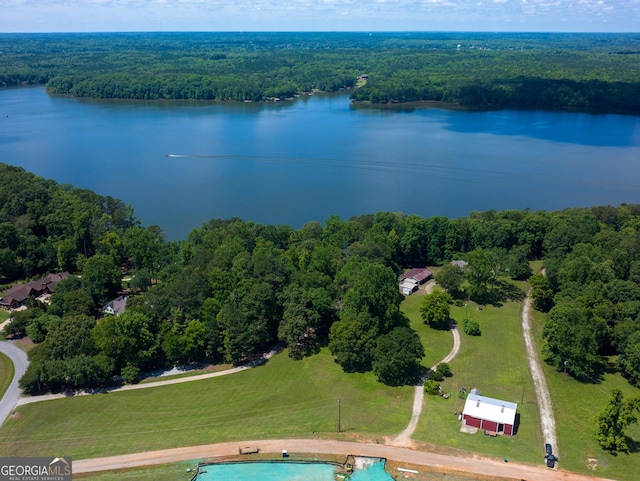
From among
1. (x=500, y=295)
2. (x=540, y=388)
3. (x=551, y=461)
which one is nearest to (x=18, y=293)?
(x=540, y=388)

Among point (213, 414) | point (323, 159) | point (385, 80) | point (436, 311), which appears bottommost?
point (213, 414)

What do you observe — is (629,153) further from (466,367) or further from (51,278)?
(51,278)

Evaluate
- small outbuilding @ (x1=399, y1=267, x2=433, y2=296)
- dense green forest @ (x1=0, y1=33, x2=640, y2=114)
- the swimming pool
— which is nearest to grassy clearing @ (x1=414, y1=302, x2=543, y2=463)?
the swimming pool

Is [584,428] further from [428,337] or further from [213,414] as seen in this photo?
[213,414]

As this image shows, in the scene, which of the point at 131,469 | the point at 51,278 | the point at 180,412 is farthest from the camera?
the point at 51,278

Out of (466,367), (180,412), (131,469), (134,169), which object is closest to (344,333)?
(466,367)

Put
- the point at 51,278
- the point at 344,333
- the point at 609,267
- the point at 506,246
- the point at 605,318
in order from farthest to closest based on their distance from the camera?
the point at 506,246 < the point at 51,278 < the point at 609,267 < the point at 605,318 < the point at 344,333
